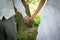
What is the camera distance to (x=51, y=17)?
268cm

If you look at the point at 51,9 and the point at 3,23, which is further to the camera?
the point at 3,23

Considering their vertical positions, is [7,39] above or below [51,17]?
below

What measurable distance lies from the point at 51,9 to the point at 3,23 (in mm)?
704

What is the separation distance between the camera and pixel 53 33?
2.67 metres

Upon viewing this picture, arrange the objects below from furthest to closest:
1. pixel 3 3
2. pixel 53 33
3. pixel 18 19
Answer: pixel 18 19 → pixel 3 3 → pixel 53 33

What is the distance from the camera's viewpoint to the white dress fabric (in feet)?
8.75

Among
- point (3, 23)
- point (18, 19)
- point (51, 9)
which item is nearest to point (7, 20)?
point (3, 23)

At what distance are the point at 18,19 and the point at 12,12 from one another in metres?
1.99

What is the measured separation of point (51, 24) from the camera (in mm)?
Result: 2680

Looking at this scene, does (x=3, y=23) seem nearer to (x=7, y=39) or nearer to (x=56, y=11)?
(x=7, y=39)

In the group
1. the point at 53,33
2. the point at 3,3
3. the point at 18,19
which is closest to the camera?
the point at 53,33

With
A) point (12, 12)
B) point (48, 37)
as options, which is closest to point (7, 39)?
point (12, 12)

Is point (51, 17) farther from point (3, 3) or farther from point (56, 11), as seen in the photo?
point (3, 3)

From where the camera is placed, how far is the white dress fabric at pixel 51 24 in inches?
105
